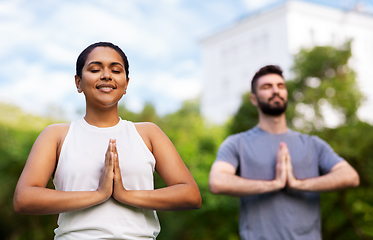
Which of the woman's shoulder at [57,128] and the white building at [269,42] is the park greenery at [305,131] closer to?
the woman's shoulder at [57,128]

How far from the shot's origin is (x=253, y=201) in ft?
10.6

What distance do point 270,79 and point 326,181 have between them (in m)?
0.90

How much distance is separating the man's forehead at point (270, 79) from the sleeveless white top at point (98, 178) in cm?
166

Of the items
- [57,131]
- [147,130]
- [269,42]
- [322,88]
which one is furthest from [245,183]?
[269,42]

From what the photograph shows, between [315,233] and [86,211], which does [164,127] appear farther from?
[86,211]

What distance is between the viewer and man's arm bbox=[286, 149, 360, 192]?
3.09 metres

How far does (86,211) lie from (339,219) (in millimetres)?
7184

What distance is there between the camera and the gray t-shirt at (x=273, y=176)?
311cm

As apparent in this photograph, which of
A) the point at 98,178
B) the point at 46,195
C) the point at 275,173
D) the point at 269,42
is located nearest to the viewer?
the point at 46,195

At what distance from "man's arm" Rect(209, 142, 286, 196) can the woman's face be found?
4.62 feet

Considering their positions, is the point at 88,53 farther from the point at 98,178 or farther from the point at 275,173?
the point at 275,173

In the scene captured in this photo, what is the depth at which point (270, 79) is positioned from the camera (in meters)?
3.39

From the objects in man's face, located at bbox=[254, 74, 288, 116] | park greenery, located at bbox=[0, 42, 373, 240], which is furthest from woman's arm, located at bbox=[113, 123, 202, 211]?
park greenery, located at bbox=[0, 42, 373, 240]

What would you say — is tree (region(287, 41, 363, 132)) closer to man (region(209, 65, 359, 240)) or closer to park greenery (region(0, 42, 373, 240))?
park greenery (region(0, 42, 373, 240))
